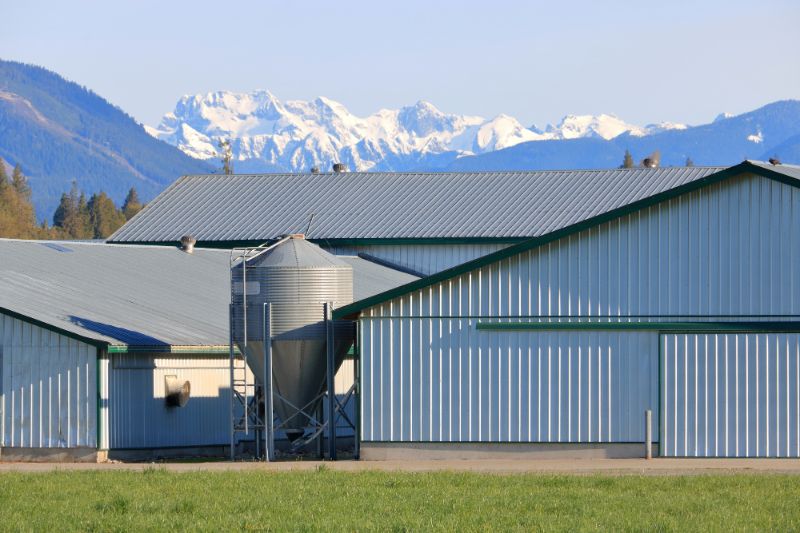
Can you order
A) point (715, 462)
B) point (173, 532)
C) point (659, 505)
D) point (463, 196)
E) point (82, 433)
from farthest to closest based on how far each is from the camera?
point (463, 196) < point (82, 433) < point (715, 462) < point (659, 505) < point (173, 532)

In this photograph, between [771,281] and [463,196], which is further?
[463,196]

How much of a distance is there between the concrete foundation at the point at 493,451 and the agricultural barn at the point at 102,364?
19.9ft

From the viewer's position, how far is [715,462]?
1313 inches

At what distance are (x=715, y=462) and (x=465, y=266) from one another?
688cm

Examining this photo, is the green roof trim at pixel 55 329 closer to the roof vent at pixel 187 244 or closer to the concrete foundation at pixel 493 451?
the concrete foundation at pixel 493 451

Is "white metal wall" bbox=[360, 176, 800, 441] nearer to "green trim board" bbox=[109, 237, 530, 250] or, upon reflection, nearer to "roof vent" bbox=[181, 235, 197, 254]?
"roof vent" bbox=[181, 235, 197, 254]

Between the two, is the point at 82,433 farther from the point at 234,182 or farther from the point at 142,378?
the point at 234,182

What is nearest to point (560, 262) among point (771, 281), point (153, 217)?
point (771, 281)

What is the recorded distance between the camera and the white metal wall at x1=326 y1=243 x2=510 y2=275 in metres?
58.5

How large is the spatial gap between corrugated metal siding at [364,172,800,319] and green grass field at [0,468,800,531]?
6.53m

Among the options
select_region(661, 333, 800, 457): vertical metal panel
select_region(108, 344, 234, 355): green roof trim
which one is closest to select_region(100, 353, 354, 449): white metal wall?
select_region(108, 344, 234, 355): green roof trim

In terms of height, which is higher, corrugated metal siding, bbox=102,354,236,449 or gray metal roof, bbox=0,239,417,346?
gray metal roof, bbox=0,239,417,346

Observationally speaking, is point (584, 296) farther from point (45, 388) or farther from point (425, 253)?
point (425, 253)

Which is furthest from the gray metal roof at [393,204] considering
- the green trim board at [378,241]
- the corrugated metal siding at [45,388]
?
the corrugated metal siding at [45,388]
